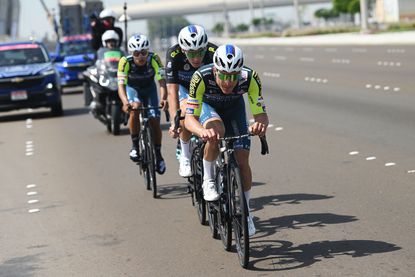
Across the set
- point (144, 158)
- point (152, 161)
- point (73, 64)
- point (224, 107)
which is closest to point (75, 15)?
point (73, 64)

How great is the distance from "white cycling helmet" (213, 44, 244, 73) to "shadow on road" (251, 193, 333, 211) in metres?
2.72

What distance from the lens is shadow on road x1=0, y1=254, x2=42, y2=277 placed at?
315 inches

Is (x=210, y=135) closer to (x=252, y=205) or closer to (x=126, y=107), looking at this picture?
(x=252, y=205)

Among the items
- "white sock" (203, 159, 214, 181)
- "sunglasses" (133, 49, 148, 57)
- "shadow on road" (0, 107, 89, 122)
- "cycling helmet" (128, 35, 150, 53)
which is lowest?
"shadow on road" (0, 107, 89, 122)

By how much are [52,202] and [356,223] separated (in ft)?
13.2

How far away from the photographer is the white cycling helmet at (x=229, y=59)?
302 inches

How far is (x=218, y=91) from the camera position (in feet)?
26.8

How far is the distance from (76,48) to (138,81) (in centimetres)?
2187

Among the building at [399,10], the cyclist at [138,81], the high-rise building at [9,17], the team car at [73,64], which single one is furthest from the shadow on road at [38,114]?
the building at [399,10]

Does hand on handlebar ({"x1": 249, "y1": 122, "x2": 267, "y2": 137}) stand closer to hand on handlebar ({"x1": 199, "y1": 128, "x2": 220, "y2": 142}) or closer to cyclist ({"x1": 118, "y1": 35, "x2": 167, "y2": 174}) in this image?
hand on handlebar ({"x1": 199, "y1": 128, "x2": 220, "y2": 142})

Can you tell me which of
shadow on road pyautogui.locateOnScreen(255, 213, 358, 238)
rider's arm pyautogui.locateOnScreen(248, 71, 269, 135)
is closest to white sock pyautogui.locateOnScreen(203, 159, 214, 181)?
rider's arm pyautogui.locateOnScreen(248, 71, 269, 135)

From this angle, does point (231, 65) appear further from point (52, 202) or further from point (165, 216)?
point (52, 202)

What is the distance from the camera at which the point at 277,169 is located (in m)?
12.9

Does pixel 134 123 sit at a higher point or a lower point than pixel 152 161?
higher
